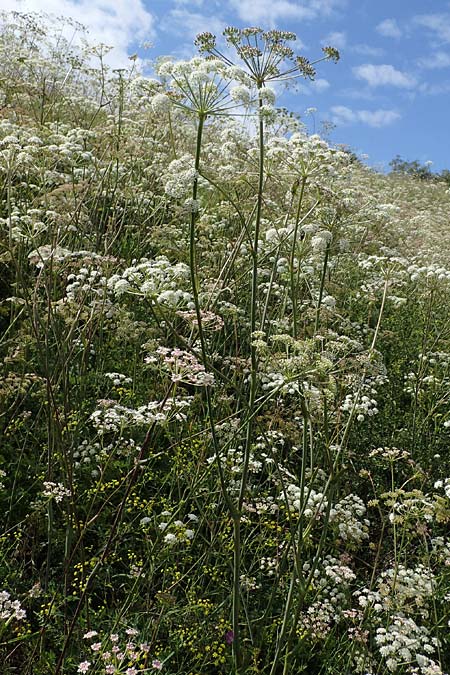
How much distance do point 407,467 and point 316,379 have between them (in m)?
2.69

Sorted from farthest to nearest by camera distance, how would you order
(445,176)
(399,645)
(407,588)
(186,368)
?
(445,176) → (407,588) → (399,645) → (186,368)

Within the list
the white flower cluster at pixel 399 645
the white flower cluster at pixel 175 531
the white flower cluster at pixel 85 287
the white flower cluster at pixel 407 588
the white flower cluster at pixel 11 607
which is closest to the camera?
the white flower cluster at pixel 11 607

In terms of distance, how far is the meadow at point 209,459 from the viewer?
9.34ft

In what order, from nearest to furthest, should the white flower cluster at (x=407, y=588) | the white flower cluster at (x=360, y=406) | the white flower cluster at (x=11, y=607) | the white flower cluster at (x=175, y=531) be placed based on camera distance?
the white flower cluster at (x=11, y=607) < the white flower cluster at (x=407, y=588) < the white flower cluster at (x=175, y=531) < the white flower cluster at (x=360, y=406)

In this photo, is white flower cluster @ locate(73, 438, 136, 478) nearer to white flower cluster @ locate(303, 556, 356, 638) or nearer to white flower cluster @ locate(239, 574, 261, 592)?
white flower cluster @ locate(239, 574, 261, 592)

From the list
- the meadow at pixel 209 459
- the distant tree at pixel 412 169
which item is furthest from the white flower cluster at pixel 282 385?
the distant tree at pixel 412 169

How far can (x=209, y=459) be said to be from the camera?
3799mm

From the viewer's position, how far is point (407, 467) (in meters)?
5.25

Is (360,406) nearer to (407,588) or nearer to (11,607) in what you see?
(407,588)

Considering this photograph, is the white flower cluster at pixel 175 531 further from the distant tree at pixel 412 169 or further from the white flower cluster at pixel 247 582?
the distant tree at pixel 412 169

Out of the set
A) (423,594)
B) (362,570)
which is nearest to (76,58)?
(362,570)

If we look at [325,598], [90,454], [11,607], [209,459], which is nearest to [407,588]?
[325,598]

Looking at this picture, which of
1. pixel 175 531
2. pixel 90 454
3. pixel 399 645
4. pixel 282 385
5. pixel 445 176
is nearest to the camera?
pixel 282 385

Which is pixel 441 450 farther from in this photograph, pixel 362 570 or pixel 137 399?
pixel 137 399
